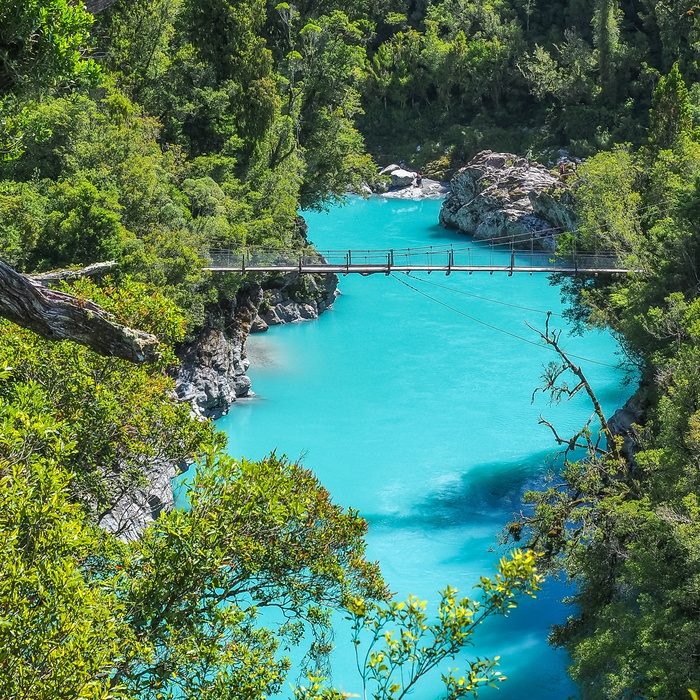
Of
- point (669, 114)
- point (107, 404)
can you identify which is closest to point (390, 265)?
point (669, 114)

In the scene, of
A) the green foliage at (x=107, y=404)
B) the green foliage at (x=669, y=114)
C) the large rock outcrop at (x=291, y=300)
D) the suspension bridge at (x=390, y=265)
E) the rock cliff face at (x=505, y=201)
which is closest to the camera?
the green foliage at (x=107, y=404)

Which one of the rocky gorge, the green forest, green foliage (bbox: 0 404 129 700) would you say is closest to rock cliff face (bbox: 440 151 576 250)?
the rocky gorge

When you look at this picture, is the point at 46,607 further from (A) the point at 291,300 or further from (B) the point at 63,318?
(A) the point at 291,300

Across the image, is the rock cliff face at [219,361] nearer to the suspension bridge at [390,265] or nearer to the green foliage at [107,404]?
the suspension bridge at [390,265]

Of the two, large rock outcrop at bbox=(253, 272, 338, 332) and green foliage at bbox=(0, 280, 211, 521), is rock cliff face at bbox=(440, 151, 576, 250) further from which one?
green foliage at bbox=(0, 280, 211, 521)

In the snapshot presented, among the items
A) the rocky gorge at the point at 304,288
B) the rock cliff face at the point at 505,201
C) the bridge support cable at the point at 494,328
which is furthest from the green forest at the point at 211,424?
the rock cliff face at the point at 505,201

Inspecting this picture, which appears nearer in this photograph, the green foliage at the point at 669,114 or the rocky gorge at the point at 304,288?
the rocky gorge at the point at 304,288

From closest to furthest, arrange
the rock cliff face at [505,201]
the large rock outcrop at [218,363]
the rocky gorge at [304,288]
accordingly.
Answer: the rocky gorge at [304,288]
the large rock outcrop at [218,363]
the rock cliff face at [505,201]
